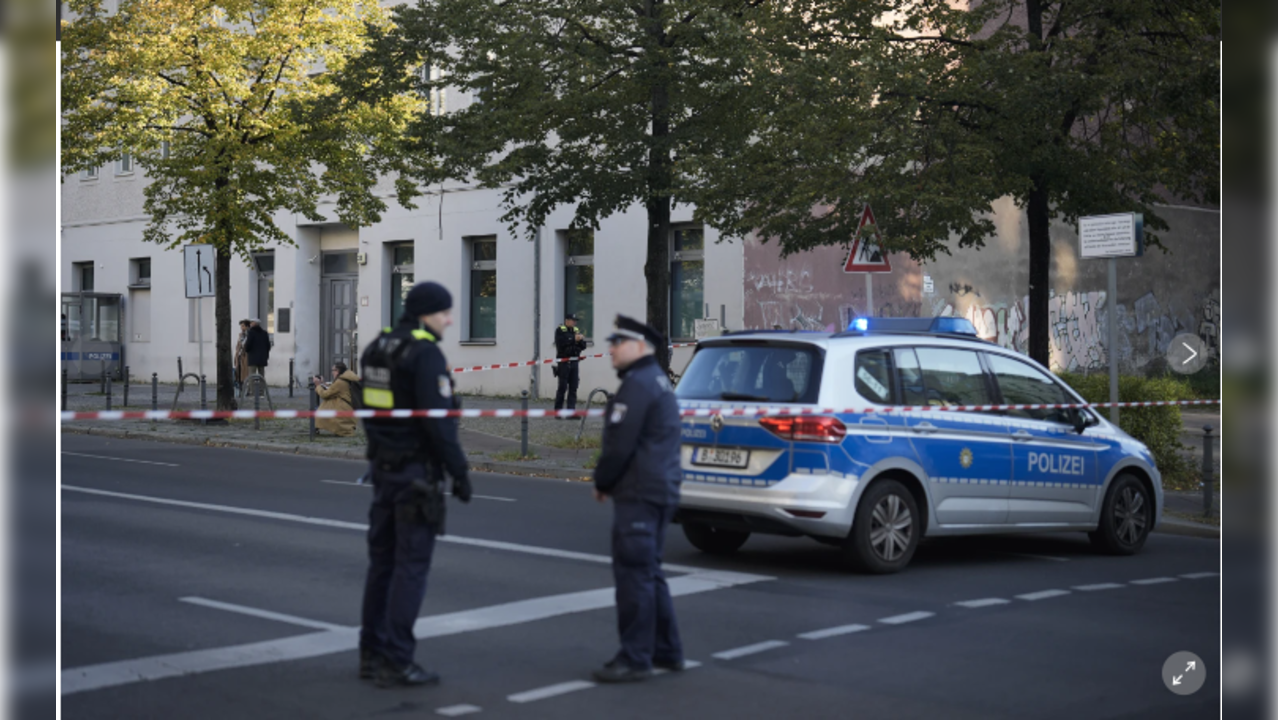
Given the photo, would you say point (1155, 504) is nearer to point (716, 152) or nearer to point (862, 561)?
point (862, 561)

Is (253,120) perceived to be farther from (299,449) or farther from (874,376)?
(874,376)

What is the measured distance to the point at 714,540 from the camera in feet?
31.0

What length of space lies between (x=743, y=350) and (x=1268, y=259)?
5.13 meters

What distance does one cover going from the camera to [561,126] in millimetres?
16891

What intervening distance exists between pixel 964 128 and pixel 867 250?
2.00m

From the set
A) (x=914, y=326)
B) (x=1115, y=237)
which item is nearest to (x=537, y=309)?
(x=914, y=326)

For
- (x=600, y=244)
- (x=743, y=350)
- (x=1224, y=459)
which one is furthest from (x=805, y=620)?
(x=600, y=244)

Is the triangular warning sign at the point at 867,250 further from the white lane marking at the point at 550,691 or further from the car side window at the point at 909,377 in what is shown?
the white lane marking at the point at 550,691

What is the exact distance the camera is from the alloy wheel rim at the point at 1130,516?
997 cm

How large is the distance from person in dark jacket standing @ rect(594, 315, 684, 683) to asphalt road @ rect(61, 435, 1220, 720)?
0.28 m

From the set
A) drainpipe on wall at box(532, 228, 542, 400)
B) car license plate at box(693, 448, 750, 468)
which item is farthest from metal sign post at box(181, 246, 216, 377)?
car license plate at box(693, 448, 750, 468)

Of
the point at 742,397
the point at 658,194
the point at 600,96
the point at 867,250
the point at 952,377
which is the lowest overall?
the point at 742,397

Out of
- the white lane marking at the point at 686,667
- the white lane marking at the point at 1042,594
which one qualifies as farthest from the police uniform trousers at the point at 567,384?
the white lane marking at the point at 686,667

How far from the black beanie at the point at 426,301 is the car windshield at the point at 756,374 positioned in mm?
3591
